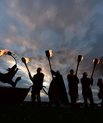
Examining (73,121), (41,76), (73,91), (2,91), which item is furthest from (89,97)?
(73,121)

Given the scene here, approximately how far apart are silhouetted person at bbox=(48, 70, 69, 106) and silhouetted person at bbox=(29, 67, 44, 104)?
886mm

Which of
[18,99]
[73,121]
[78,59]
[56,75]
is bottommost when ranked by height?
[73,121]

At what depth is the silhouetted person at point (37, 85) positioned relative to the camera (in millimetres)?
19297

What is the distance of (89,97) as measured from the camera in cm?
2072

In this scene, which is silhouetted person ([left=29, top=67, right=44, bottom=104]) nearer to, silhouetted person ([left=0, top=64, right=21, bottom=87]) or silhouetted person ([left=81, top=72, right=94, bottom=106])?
silhouetted person ([left=0, top=64, right=21, bottom=87])

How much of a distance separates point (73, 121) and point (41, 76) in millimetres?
9045

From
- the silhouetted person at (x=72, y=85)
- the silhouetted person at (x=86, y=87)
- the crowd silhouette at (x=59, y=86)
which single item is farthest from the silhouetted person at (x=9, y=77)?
the silhouetted person at (x=86, y=87)

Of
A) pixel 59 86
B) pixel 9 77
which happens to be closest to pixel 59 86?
pixel 59 86

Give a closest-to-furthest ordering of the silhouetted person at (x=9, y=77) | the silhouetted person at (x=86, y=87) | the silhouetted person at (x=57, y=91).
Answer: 1. the silhouetted person at (x=9, y=77)
2. the silhouetted person at (x=57, y=91)
3. the silhouetted person at (x=86, y=87)

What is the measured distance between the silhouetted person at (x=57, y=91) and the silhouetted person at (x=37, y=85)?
886mm

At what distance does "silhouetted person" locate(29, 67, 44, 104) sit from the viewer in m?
19.3

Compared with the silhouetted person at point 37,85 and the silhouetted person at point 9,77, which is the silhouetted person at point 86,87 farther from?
the silhouetted person at point 9,77

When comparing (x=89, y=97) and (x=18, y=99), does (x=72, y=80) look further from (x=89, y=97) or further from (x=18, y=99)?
(x=18, y=99)

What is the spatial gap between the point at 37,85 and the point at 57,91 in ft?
4.84
